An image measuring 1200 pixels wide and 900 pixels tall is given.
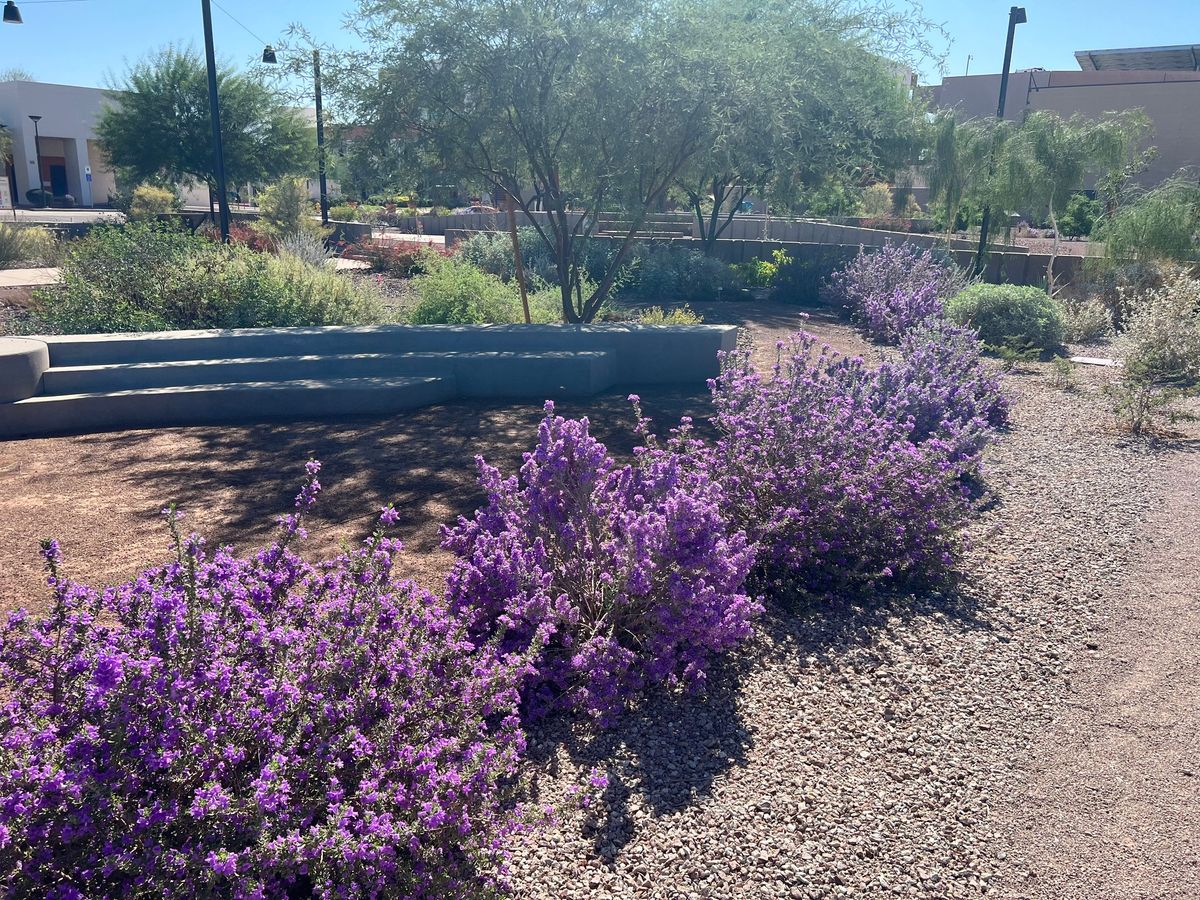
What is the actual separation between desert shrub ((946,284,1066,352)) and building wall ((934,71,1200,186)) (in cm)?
2853

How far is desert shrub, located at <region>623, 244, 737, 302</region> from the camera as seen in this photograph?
1616cm

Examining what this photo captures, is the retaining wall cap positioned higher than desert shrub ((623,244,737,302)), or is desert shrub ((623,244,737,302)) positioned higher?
desert shrub ((623,244,737,302))

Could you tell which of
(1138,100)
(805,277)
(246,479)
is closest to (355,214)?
(805,277)

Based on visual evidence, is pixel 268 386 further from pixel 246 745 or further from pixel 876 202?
pixel 876 202

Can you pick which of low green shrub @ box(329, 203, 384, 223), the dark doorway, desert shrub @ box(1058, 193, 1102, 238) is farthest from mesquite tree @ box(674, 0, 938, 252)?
the dark doorway

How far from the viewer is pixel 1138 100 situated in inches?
1652

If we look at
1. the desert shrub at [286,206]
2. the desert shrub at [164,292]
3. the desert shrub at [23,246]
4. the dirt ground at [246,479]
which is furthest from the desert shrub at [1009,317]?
the desert shrub at [286,206]

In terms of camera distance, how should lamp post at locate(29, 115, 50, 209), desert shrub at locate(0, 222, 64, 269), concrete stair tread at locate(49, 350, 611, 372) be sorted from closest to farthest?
concrete stair tread at locate(49, 350, 611, 372), desert shrub at locate(0, 222, 64, 269), lamp post at locate(29, 115, 50, 209)

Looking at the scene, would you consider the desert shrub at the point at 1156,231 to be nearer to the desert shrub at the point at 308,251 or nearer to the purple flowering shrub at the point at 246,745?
the desert shrub at the point at 308,251

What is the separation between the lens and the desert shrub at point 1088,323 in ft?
42.9

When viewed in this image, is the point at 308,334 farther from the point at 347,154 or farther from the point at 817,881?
the point at 817,881

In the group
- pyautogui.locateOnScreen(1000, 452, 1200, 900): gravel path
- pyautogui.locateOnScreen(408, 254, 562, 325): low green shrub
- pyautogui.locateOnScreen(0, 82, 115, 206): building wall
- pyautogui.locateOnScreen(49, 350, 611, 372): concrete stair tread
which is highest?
pyautogui.locateOnScreen(0, 82, 115, 206): building wall

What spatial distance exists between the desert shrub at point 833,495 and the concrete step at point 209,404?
12.0 feet

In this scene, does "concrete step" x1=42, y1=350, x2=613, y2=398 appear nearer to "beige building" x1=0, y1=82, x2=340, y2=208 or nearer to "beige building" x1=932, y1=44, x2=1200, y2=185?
"beige building" x1=932, y1=44, x2=1200, y2=185
